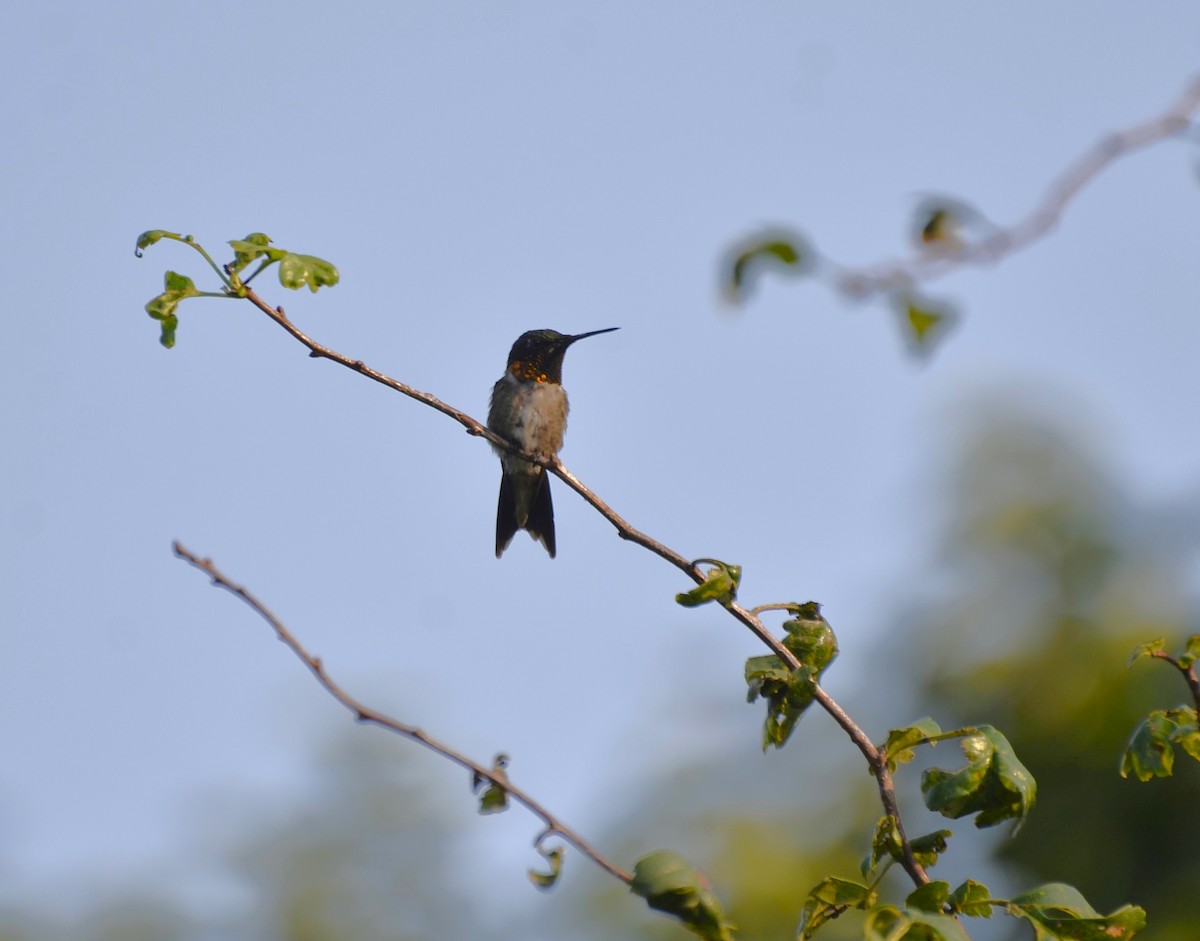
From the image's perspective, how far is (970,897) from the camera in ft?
7.23

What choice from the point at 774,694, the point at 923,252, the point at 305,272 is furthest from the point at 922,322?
the point at 305,272

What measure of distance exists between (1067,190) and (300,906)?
2121 cm

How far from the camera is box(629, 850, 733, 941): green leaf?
2021 millimetres

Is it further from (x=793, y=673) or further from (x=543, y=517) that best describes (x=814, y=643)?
(x=543, y=517)

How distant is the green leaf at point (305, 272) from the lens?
289 cm

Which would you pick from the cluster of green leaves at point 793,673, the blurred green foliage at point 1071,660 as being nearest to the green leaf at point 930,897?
the cluster of green leaves at point 793,673

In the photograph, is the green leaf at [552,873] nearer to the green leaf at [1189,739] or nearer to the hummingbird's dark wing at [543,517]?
the green leaf at [1189,739]

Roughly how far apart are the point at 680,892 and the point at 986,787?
63 centimetres

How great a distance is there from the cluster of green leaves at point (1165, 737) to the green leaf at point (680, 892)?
0.89m

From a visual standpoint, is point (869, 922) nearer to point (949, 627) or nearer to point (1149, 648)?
point (1149, 648)

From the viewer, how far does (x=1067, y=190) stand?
5.18 ft

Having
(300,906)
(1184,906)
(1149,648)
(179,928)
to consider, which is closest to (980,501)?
(1184,906)

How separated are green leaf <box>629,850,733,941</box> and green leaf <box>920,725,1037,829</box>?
1.55 feet

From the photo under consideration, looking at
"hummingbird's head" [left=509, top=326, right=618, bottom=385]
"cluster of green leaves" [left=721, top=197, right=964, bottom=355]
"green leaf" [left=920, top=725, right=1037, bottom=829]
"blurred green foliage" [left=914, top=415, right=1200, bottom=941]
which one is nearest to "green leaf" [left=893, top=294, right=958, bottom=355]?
"cluster of green leaves" [left=721, top=197, right=964, bottom=355]
